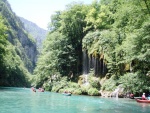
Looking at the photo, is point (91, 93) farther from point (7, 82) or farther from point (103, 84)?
point (7, 82)

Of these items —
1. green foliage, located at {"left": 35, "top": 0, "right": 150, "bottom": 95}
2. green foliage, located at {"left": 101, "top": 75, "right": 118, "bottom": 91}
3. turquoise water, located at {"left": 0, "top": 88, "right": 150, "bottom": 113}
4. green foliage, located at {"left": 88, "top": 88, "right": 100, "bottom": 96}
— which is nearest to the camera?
turquoise water, located at {"left": 0, "top": 88, "right": 150, "bottom": 113}

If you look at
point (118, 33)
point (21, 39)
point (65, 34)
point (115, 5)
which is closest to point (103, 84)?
point (118, 33)

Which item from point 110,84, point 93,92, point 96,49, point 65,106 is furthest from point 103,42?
point 65,106

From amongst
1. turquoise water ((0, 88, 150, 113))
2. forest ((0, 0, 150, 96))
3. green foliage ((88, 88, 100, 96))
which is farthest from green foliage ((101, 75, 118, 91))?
turquoise water ((0, 88, 150, 113))

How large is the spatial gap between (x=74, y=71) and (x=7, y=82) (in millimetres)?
35755

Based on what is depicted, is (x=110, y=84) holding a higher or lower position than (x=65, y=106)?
higher

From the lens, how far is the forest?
26.7 metres

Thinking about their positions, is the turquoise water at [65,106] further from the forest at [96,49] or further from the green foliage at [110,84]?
the green foliage at [110,84]

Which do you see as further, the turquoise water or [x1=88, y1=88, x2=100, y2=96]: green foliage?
[x1=88, y1=88, x2=100, y2=96]: green foliage

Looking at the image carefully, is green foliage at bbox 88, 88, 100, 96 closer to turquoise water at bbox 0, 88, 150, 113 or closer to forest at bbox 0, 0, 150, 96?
forest at bbox 0, 0, 150, 96

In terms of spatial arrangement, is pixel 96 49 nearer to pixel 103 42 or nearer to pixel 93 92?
pixel 103 42

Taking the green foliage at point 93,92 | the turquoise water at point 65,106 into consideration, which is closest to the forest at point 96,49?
the green foliage at point 93,92

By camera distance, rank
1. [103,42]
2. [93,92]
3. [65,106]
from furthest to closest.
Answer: [103,42]
[93,92]
[65,106]

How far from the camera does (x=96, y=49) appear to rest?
48.5 m
